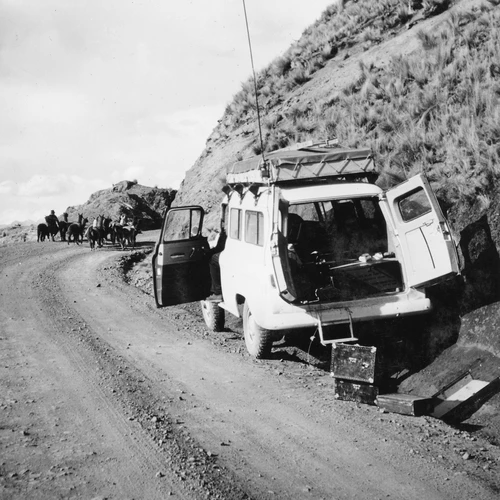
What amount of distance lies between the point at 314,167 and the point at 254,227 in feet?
4.45

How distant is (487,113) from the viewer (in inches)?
429

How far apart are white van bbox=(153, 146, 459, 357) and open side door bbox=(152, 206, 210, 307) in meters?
0.02

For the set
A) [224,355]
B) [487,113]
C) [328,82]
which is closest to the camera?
[224,355]

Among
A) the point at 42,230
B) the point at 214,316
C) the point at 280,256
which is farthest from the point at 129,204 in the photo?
the point at 280,256

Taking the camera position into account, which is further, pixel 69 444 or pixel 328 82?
pixel 328 82

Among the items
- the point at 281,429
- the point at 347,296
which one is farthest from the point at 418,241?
the point at 281,429

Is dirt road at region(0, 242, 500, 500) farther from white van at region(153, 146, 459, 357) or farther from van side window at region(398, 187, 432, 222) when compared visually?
van side window at region(398, 187, 432, 222)

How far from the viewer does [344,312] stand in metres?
7.26

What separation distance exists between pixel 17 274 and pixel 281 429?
47.4 feet

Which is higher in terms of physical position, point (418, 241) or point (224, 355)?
point (418, 241)

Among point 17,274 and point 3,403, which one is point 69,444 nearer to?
point 3,403

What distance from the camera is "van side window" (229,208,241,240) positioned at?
8.97 metres

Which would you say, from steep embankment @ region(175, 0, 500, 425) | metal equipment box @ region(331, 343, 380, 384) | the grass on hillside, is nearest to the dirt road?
metal equipment box @ region(331, 343, 380, 384)

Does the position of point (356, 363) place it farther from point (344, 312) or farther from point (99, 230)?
point (99, 230)
